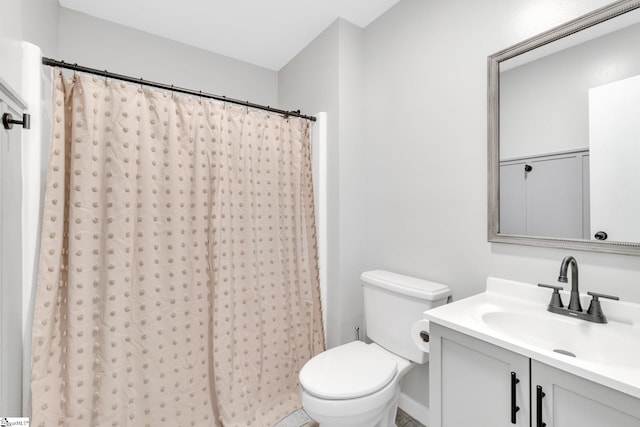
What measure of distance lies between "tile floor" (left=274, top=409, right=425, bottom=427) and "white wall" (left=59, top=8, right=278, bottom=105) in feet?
7.76

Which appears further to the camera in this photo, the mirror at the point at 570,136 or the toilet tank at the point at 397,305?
the toilet tank at the point at 397,305

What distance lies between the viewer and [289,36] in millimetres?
2057

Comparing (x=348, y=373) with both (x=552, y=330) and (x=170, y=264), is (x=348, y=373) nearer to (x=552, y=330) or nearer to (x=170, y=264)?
(x=552, y=330)

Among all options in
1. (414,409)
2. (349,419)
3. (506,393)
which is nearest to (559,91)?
(506,393)

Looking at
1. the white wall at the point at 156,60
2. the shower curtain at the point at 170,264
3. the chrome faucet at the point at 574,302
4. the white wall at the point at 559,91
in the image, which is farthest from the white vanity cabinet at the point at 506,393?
the white wall at the point at 156,60

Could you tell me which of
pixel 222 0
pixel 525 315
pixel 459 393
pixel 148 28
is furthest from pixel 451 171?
pixel 148 28

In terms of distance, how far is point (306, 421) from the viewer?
165 centimetres

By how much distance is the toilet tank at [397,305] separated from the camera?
1.39m

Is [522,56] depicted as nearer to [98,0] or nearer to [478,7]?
[478,7]

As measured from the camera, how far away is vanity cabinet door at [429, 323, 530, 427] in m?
0.83

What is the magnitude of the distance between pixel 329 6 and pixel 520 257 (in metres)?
1.79

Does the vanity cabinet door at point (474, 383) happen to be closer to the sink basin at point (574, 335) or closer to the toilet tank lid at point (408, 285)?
the sink basin at point (574, 335)

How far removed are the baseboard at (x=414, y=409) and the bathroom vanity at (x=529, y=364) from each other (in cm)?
60

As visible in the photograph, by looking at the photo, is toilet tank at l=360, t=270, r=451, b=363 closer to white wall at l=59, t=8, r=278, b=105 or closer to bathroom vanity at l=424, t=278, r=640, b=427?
bathroom vanity at l=424, t=278, r=640, b=427
